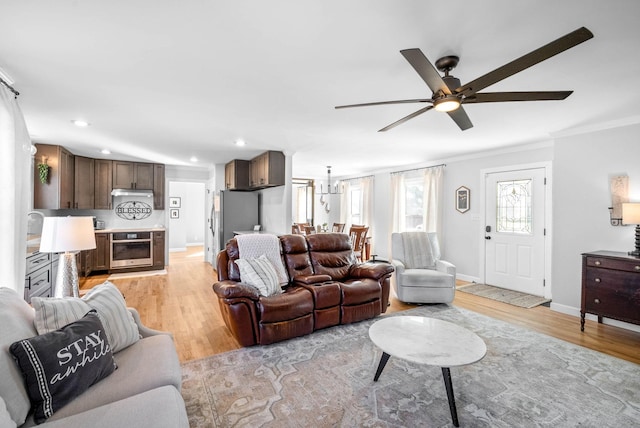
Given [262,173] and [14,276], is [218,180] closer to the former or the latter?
[262,173]

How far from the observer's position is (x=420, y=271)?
4.17 meters

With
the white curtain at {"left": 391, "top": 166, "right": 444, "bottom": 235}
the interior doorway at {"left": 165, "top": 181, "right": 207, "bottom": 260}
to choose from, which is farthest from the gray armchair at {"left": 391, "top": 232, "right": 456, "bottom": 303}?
the interior doorway at {"left": 165, "top": 181, "right": 207, "bottom": 260}

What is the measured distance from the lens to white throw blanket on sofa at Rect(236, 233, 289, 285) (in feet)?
11.0

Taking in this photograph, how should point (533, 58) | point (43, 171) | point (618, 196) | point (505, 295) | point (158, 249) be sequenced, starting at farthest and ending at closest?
point (158, 249), point (43, 171), point (505, 295), point (618, 196), point (533, 58)

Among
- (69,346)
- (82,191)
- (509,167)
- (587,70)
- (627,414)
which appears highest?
(587,70)

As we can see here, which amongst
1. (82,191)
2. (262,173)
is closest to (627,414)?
(262,173)

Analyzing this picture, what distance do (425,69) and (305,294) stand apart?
230 centimetres

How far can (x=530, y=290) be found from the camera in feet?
15.1

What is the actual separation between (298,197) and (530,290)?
6.41 metres

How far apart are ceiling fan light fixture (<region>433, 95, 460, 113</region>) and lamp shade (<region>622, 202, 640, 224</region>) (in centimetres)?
256

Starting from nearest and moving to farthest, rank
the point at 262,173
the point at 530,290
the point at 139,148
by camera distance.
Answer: the point at 530,290 < the point at 139,148 < the point at 262,173

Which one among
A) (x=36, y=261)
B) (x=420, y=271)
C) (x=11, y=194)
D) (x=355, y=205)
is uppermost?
(x=355, y=205)

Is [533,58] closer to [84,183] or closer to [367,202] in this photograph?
[367,202]

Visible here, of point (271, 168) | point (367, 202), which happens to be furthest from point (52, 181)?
point (367, 202)
